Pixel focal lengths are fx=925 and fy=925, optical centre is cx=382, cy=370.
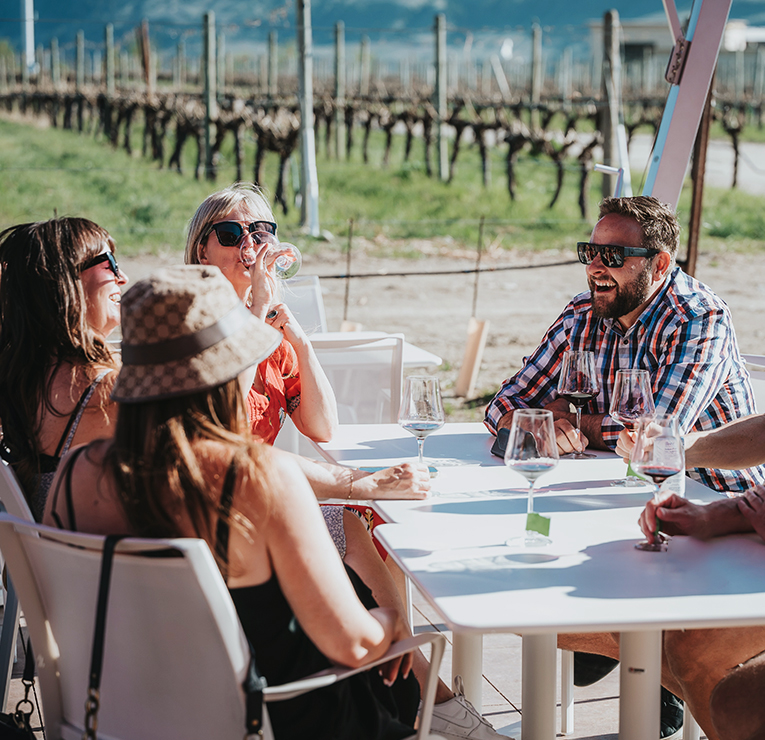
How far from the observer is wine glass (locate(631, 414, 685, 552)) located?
5.54 ft

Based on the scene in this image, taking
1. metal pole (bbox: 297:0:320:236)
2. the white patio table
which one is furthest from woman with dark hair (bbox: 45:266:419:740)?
metal pole (bbox: 297:0:320:236)

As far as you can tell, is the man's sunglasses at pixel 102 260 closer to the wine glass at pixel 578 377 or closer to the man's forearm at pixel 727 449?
the wine glass at pixel 578 377

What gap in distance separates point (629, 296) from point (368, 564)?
105 cm

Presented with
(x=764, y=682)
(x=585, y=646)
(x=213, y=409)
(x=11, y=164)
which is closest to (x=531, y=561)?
(x=764, y=682)

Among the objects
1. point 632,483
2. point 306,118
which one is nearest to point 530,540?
point 632,483

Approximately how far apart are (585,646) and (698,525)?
0.73 meters

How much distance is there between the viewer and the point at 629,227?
263 centimetres

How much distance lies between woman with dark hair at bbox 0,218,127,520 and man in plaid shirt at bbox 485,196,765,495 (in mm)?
1118

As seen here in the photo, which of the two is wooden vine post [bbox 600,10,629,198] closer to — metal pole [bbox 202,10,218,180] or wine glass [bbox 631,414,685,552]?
metal pole [bbox 202,10,218,180]

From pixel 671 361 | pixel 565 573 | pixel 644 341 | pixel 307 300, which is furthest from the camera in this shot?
pixel 307 300

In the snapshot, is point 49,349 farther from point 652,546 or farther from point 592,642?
point 592,642

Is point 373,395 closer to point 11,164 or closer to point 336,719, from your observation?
point 336,719

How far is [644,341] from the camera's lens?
8.48ft

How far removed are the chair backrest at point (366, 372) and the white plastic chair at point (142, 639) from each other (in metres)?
2.04
